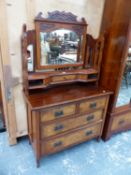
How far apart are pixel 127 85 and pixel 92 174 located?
3.66ft

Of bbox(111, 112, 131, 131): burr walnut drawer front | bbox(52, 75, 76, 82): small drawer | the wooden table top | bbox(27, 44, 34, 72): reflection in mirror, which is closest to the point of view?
the wooden table top

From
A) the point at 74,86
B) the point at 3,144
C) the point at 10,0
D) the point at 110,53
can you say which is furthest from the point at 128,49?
the point at 3,144

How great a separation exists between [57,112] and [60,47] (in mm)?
710

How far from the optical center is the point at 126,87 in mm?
1841

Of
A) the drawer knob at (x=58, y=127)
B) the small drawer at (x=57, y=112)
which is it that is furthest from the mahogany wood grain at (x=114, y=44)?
the drawer knob at (x=58, y=127)

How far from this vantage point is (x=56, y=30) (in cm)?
151

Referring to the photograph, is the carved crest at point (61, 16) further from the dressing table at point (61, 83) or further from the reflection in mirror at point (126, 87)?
the reflection in mirror at point (126, 87)

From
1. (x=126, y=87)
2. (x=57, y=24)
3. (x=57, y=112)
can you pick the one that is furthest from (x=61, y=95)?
(x=126, y=87)

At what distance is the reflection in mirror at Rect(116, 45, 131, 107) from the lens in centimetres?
168

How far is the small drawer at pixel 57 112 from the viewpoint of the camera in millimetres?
1382

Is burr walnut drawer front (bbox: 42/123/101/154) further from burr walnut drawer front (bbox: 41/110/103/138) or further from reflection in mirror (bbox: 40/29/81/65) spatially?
reflection in mirror (bbox: 40/29/81/65)

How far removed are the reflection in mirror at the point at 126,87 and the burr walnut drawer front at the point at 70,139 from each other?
0.45 metres

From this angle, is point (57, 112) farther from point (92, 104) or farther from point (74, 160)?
point (74, 160)

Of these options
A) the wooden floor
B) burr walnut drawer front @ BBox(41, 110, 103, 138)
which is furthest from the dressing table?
the wooden floor
